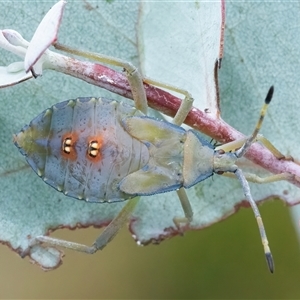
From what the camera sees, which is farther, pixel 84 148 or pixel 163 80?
pixel 163 80

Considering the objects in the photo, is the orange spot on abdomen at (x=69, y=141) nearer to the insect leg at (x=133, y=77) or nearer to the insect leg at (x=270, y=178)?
the insect leg at (x=133, y=77)

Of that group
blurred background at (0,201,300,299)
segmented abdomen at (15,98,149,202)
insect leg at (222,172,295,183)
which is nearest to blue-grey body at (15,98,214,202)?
segmented abdomen at (15,98,149,202)

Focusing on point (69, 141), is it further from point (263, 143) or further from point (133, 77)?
point (263, 143)

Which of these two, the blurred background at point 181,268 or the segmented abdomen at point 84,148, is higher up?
the segmented abdomen at point 84,148

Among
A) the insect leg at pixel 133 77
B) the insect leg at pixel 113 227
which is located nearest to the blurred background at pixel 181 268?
the insect leg at pixel 113 227

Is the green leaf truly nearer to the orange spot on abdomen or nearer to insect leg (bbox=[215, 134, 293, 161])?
insect leg (bbox=[215, 134, 293, 161])

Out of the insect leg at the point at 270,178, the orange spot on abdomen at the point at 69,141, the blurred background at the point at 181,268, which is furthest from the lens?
the blurred background at the point at 181,268

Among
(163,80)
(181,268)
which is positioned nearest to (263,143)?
(163,80)

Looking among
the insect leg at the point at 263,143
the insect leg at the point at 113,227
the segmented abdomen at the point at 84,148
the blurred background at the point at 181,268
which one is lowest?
the blurred background at the point at 181,268
